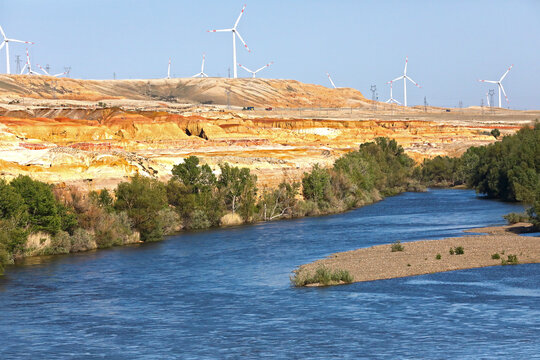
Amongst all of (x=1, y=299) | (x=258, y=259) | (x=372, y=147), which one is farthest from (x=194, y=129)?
(x=1, y=299)

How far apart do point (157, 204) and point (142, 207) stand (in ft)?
3.84

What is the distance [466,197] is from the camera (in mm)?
79000

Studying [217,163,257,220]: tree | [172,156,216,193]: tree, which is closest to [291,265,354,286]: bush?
[172,156,216,193]: tree

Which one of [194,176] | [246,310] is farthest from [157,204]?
[246,310]

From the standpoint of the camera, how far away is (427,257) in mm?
38875

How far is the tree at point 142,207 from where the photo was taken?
49500 mm

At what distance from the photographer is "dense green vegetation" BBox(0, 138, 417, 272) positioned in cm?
4381

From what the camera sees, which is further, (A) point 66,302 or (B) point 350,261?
(B) point 350,261

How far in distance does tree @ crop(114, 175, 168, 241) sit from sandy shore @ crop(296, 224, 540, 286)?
13291mm

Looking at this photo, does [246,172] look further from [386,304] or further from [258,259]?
[386,304]

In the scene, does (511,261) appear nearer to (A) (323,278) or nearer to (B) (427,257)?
(B) (427,257)

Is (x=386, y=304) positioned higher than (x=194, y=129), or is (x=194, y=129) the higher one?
(x=194, y=129)

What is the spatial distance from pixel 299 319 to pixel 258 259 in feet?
45.4

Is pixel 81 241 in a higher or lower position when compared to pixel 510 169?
lower
